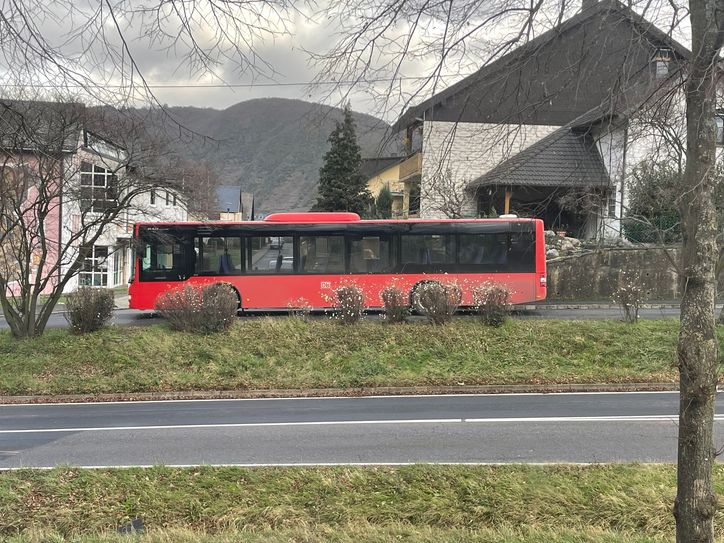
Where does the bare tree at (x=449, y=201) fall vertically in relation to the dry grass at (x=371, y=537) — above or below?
above

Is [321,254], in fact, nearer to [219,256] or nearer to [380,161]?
[219,256]

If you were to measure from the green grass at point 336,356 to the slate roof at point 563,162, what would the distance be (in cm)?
709

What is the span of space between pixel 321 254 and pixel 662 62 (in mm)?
14470

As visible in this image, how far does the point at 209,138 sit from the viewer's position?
13.0ft

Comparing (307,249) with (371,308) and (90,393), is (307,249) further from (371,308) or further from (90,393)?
(90,393)

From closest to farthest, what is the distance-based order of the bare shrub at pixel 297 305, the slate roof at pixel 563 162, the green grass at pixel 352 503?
the slate roof at pixel 563 162
the green grass at pixel 352 503
the bare shrub at pixel 297 305

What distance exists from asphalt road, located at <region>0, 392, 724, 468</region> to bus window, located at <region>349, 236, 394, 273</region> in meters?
7.40

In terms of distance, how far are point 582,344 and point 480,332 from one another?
231 cm

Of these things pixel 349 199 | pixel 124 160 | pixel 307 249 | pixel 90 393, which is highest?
pixel 349 199

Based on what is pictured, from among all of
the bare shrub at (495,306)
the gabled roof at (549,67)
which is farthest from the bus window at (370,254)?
the gabled roof at (549,67)

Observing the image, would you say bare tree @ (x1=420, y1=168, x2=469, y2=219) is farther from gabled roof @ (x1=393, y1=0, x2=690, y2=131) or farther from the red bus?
gabled roof @ (x1=393, y1=0, x2=690, y2=131)

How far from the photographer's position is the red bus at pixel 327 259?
17656mm

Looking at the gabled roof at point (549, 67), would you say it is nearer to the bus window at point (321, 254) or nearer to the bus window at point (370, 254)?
the bus window at point (370, 254)

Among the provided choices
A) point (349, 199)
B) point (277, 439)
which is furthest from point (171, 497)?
point (349, 199)
